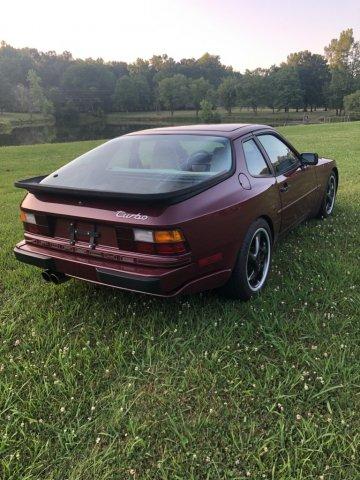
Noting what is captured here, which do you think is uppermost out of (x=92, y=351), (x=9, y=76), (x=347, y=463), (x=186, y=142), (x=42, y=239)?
(x=9, y=76)

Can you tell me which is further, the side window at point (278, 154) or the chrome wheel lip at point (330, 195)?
the chrome wheel lip at point (330, 195)

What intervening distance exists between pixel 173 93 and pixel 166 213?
306 ft

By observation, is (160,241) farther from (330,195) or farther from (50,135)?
(50,135)

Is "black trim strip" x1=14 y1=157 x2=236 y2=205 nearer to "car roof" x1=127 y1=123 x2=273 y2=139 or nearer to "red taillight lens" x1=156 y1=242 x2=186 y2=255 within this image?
"red taillight lens" x1=156 y1=242 x2=186 y2=255

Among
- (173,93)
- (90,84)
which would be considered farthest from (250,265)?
(90,84)

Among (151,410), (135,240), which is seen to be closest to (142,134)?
(135,240)

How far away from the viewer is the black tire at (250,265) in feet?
10.2

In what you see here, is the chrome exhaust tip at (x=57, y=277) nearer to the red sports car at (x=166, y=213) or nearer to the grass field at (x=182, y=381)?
the red sports car at (x=166, y=213)

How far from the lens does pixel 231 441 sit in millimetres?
2068

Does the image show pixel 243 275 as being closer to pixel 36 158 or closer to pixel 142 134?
pixel 142 134

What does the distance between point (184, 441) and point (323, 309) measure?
1.63 metres

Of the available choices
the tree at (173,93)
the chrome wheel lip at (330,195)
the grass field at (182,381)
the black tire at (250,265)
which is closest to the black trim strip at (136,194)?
the black tire at (250,265)

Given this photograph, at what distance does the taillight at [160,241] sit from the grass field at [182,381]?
65 cm

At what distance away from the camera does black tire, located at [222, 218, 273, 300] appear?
122 inches
